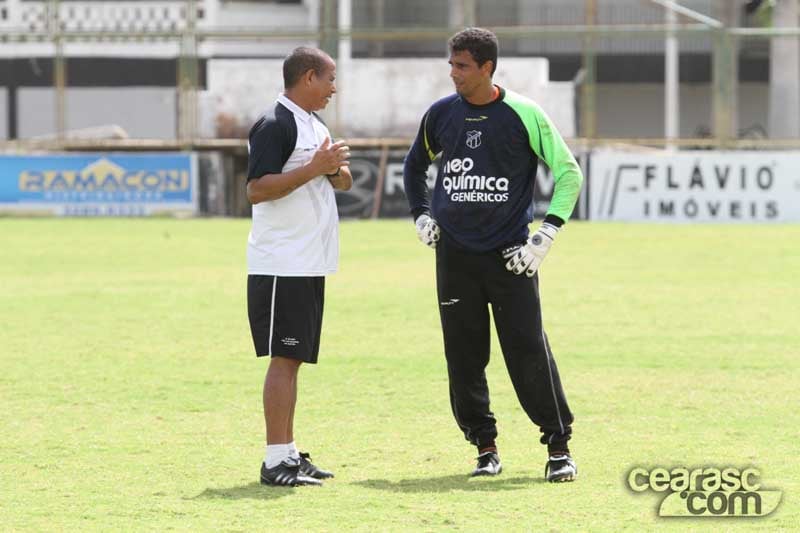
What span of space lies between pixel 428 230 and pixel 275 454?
50.0 inches

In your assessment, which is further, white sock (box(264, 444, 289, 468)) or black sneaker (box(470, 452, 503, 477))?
black sneaker (box(470, 452, 503, 477))

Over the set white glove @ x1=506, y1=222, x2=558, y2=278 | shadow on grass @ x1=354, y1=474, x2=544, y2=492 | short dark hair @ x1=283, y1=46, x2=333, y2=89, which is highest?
short dark hair @ x1=283, y1=46, x2=333, y2=89

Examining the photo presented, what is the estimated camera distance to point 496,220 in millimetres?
7223

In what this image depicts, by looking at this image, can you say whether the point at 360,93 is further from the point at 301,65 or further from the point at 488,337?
the point at 301,65

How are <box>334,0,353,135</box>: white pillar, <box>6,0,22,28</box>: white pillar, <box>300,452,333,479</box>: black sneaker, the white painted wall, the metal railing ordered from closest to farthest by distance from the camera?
<box>300,452,333,479</box>: black sneaker
the metal railing
<box>334,0,353,135</box>: white pillar
<box>6,0,22,28</box>: white pillar
the white painted wall

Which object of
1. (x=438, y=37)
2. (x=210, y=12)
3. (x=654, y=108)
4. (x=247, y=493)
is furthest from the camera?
(x=654, y=108)

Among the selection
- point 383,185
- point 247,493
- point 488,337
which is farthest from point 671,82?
point 247,493

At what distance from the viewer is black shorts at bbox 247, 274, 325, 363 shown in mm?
7090

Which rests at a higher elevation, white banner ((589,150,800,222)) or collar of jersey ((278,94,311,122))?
collar of jersey ((278,94,311,122))

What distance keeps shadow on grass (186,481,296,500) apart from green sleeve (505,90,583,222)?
174cm

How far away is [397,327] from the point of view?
44.7 ft

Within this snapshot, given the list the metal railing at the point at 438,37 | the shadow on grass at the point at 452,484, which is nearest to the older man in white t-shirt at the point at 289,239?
the shadow on grass at the point at 452,484

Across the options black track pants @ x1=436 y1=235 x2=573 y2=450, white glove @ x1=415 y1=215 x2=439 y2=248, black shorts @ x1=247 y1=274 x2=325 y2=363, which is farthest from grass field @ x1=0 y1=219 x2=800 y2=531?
white glove @ x1=415 y1=215 x2=439 y2=248

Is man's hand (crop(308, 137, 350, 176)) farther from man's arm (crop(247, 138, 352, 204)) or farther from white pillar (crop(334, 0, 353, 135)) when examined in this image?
white pillar (crop(334, 0, 353, 135))
